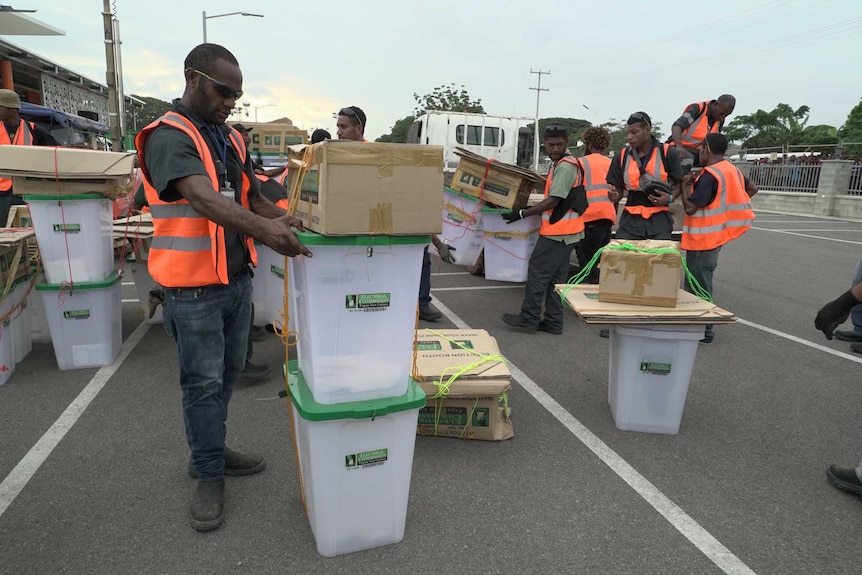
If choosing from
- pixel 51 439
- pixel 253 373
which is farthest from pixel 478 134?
pixel 51 439

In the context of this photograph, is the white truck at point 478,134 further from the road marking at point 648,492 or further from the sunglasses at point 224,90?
the sunglasses at point 224,90

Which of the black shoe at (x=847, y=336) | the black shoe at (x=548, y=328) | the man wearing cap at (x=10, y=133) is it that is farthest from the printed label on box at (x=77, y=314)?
the black shoe at (x=847, y=336)

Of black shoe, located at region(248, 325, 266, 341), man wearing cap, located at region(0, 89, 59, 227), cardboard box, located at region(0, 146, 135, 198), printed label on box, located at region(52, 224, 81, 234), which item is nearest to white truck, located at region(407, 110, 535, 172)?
man wearing cap, located at region(0, 89, 59, 227)

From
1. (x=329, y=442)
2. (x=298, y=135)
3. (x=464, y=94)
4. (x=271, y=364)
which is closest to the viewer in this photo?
(x=329, y=442)

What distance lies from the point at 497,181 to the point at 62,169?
4.16 m

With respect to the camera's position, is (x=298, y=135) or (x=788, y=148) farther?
(x=788, y=148)

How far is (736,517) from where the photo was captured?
2617mm

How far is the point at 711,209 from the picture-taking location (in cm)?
494

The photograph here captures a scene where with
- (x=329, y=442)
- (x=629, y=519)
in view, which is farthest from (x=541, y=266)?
(x=329, y=442)

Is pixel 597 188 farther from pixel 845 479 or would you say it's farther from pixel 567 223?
pixel 845 479

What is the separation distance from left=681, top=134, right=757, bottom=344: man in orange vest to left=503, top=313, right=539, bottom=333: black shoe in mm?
1464

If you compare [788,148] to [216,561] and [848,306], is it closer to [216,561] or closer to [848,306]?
[848,306]

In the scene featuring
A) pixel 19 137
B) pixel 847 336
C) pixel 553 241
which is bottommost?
pixel 847 336

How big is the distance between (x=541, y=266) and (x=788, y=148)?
30637 mm
